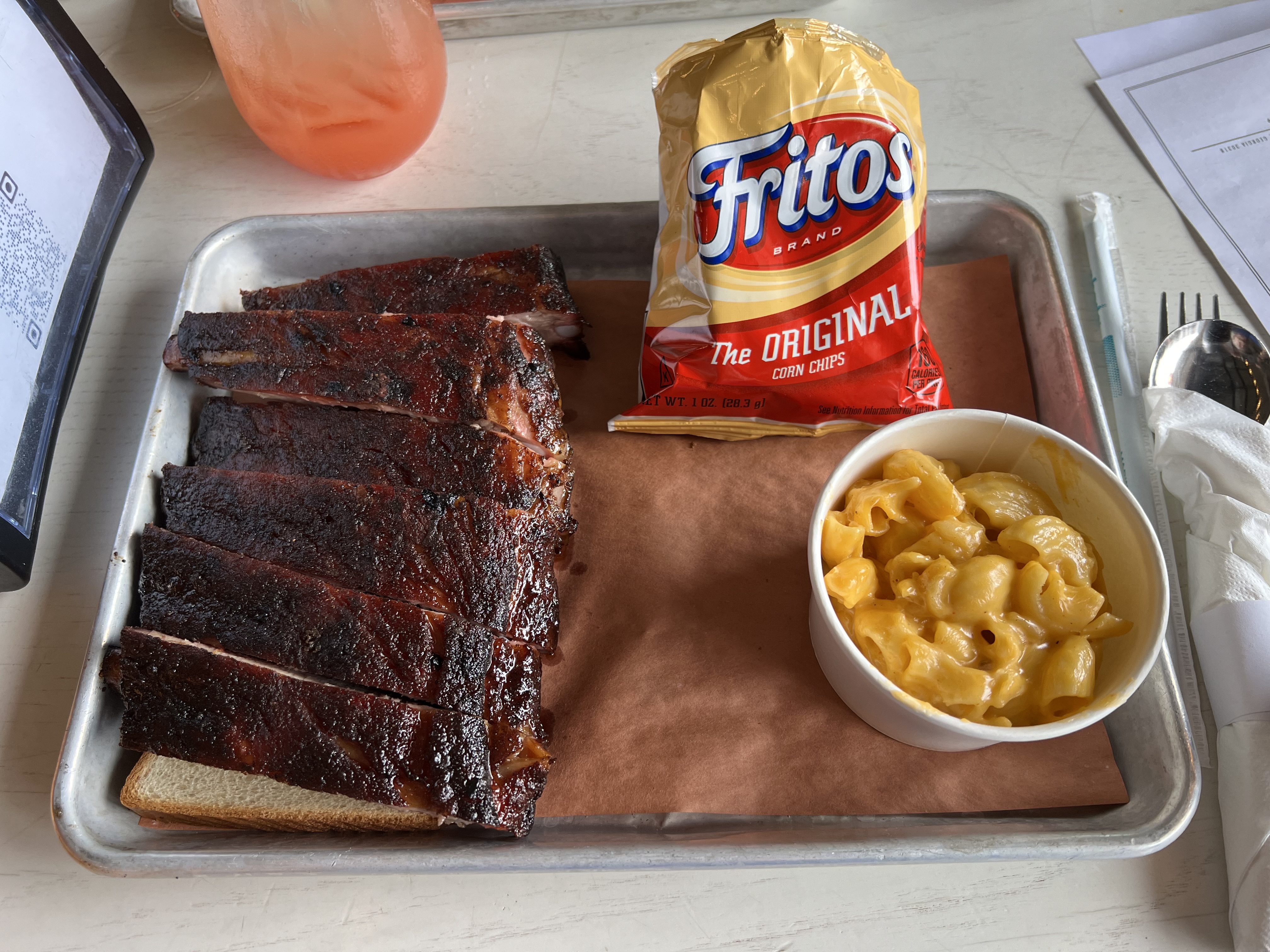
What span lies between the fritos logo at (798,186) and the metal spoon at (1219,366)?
23.8 inches

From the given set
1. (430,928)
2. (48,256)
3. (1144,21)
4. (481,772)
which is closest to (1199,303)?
(1144,21)

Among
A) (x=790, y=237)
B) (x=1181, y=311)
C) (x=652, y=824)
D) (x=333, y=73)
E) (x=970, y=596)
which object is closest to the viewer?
(x=970, y=596)

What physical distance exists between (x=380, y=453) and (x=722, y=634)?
605 millimetres

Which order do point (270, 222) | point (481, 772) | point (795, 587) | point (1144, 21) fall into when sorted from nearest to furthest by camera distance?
point (481, 772) → point (795, 587) → point (270, 222) → point (1144, 21)

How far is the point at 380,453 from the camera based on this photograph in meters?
1.25

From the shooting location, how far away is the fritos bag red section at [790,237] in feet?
3.84

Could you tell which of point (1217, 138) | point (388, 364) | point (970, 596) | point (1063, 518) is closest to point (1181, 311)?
point (1217, 138)

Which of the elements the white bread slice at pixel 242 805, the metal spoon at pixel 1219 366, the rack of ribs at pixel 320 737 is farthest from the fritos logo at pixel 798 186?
the white bread slice at pixel 242 805

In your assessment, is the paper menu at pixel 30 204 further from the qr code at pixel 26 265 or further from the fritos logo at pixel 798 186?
the fritos logo at pixel 798 186

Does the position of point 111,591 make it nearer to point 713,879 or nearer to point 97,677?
point 97,677

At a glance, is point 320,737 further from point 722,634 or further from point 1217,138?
point 1217,138

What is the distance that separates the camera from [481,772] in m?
1.03

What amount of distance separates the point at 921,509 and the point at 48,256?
1.48 m

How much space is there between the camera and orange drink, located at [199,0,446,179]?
1.31 m
